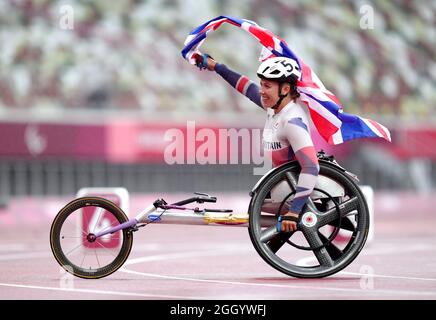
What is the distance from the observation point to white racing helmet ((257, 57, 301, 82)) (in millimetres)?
7895

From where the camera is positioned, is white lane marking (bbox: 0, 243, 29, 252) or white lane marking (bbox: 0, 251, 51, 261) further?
white lane marking (bbox: 0, 243, 29, 252)

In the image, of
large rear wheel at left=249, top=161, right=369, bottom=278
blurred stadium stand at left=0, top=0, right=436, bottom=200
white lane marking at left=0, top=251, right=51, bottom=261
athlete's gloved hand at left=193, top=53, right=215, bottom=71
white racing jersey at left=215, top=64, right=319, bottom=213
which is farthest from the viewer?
blurred stadium stand at left=0, top=0, right=436, bottom=200

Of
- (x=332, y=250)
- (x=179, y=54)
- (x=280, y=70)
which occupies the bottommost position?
(x=332, y=250)

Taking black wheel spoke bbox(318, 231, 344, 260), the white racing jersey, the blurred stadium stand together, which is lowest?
black wheel spoke bbox(318, 231, 344, 260)

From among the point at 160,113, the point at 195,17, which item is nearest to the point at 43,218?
the point at 160,113

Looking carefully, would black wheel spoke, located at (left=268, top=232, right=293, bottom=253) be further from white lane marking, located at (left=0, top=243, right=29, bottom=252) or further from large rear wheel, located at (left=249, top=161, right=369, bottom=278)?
white lane marking, located at (left=0, top=243, right=29, bottom=252)

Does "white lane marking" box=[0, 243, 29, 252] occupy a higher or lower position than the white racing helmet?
lower

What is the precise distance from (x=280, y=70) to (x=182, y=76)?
863 inches

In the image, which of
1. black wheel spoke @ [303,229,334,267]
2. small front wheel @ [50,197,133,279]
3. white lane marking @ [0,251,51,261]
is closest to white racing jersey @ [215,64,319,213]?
black wheel spoke @ [303,229,334,267]

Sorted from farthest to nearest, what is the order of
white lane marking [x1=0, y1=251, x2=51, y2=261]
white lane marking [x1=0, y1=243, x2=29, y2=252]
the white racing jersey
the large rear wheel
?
1. white lane marking [x1=0, y1=243, x2=29, y2=252]
2. white lane marking [x1=0, y1=251, x2=51, y2=261]
3. the large rear wheel
4. the white racing jersey

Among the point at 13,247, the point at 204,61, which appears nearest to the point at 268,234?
the point at 204,61

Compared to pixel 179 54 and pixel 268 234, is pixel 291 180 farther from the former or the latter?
pixel 179 54

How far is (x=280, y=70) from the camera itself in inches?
311

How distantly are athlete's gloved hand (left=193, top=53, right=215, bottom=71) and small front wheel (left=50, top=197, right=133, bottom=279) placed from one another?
5.17ft
